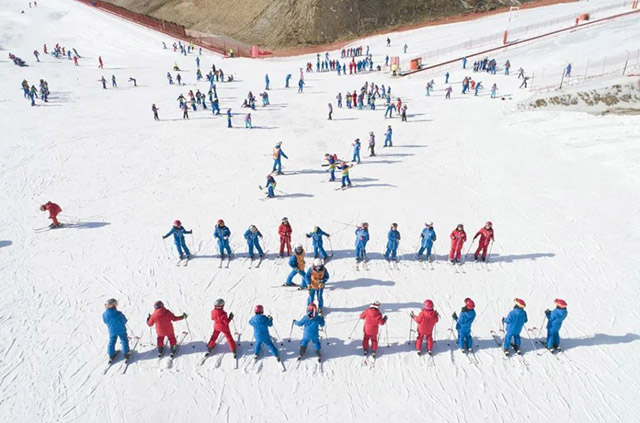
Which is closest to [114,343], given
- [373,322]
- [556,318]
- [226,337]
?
[226,337]

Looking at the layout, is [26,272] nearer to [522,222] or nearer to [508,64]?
[522,222]

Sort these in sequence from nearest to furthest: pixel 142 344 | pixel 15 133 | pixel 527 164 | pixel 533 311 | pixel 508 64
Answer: pixel 142 344, pixel 533 311, pixel 527 164, pixel 15 133, pixel 508 64

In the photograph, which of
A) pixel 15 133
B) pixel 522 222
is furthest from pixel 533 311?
pixel 15 133

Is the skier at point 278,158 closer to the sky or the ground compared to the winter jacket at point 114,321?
closer to the sky

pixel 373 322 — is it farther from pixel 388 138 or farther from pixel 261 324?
pixel 388 138

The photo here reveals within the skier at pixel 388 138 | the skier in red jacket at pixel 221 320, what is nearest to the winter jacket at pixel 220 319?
the skier in red jacket at pixel 221 320

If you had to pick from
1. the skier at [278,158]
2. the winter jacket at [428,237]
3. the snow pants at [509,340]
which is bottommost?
the snow pants at [509,340]

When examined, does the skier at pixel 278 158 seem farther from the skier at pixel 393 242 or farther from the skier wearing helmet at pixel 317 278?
the skier wearing helmet at pixel 317 278
